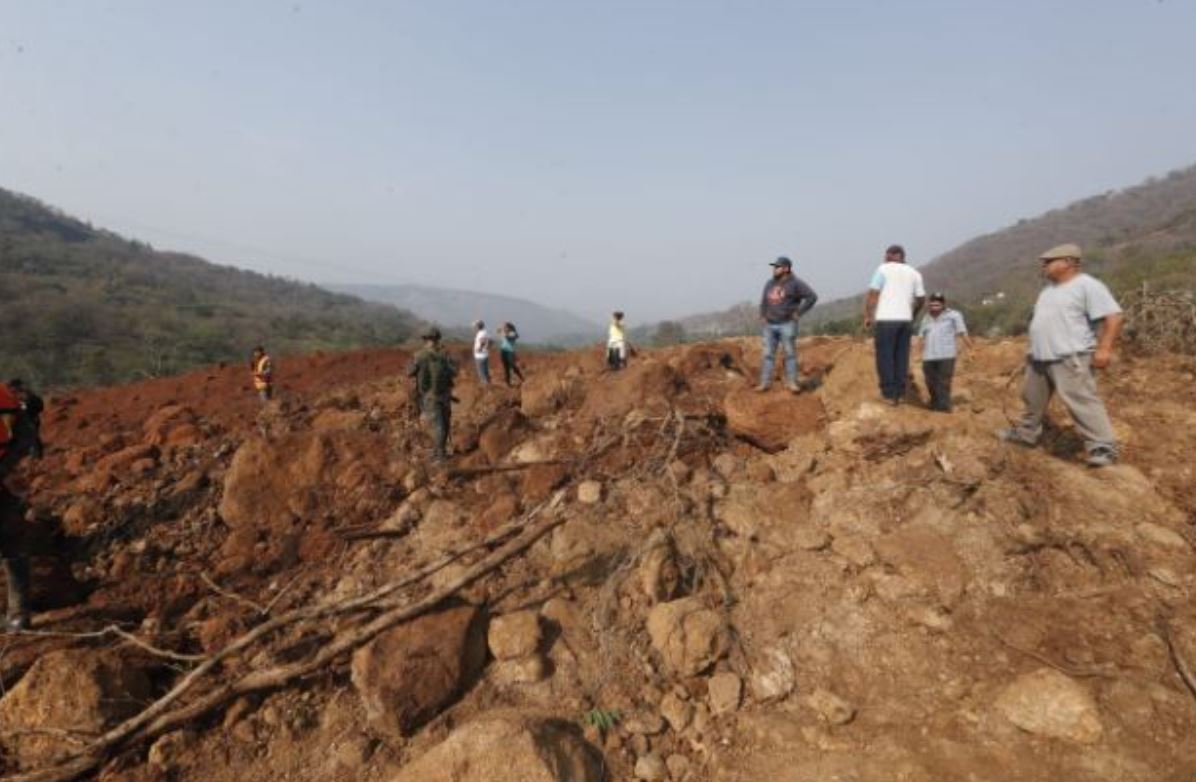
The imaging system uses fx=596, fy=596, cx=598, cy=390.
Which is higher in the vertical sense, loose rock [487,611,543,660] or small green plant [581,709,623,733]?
loose rock [487,611,543,660]

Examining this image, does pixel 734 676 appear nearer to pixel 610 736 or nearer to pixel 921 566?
pixel 610 736

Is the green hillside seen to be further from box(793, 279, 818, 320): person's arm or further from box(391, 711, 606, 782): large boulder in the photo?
box(391, 711, 606, 782): large boulder

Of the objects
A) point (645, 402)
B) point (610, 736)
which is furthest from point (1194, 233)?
point (610, 736)

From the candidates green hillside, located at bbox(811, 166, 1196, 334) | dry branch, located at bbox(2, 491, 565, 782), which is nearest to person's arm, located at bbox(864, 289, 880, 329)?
dry branch, located at bbox(2, 491, 565, 782)

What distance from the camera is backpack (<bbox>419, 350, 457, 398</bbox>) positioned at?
5723 millimetres

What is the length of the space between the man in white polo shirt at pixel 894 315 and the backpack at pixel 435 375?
3.83 meters

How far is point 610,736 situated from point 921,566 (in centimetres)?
209

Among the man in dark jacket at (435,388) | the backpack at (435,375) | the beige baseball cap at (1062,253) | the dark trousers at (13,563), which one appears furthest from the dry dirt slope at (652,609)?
the beige baseball cap at (1062,253)

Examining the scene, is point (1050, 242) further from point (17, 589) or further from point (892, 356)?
point (17, 589)

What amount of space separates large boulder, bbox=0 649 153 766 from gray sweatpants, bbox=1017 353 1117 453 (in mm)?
6017

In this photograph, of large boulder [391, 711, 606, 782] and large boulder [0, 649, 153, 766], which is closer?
large boulder [391, 711, 606, 782]

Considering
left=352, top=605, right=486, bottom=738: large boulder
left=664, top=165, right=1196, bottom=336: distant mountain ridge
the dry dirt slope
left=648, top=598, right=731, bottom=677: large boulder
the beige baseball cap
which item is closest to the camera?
the dry dirt slope

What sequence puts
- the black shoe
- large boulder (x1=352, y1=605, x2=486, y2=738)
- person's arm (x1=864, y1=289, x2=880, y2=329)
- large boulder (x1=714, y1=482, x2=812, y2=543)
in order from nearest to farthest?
large boulder (x1=352, y1=605, x2=486, y2=738), the black shoe, large boulder (x1=714, y1=482, x2=812, y2=543), person's arm (x1=864, y1=289, x2=880, y2=329)

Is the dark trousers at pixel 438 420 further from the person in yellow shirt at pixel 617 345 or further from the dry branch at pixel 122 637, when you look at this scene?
the person in yellow shirt at pixel 617 345
